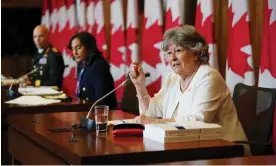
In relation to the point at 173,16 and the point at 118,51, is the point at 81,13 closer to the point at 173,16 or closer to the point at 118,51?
the point at 118,51

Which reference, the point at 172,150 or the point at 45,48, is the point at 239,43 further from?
the point at 45,48

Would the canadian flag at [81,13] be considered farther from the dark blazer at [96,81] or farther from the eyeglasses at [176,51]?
the eyeglasses at [176,51]

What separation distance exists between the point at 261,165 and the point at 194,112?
834 millimetres

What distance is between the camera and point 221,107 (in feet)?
9.07

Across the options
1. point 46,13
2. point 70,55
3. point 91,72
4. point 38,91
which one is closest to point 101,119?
point 91,72

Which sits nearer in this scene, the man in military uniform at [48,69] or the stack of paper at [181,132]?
the stack of paper at [181,132]

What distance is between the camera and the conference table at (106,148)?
1.97 m

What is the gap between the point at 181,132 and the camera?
2174 millimetres

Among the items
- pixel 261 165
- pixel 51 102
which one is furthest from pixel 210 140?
pixel 51 102

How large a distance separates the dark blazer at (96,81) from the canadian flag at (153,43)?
0.56m

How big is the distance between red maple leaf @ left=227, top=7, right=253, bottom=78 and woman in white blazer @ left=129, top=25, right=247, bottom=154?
69 centimetres

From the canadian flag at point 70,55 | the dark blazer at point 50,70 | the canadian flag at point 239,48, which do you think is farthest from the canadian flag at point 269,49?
the canadian flag at point 70,55

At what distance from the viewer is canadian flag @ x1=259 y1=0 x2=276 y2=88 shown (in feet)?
10.7

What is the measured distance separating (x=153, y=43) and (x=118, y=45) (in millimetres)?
890
